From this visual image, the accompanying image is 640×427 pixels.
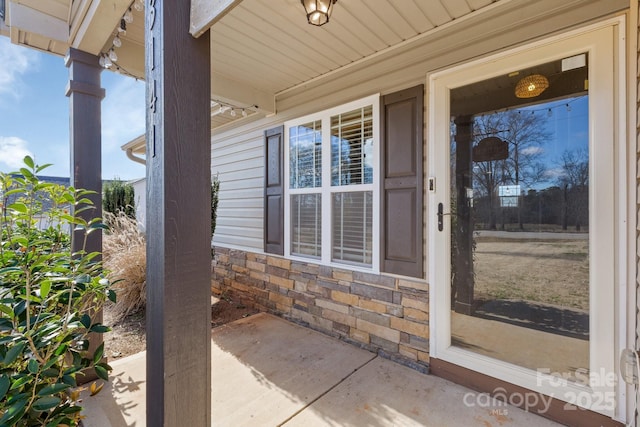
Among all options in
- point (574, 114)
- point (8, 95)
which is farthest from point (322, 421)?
point (8, 95)

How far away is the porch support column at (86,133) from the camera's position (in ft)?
6.97

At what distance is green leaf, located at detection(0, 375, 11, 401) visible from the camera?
91 centimetres

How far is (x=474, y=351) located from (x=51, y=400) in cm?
242

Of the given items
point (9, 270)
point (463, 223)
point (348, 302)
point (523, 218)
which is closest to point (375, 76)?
point (463, 223)

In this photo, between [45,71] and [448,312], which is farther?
[45,71]

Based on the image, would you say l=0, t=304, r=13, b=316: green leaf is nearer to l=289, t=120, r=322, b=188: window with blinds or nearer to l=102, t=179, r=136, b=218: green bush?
l=289, t=120, r=322, b=188: window with blinds

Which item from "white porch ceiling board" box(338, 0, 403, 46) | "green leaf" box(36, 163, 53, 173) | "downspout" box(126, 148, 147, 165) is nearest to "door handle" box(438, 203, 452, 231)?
"white porch ceiling board" box(338, 0, 403, 46)

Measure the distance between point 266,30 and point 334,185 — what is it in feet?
4.90

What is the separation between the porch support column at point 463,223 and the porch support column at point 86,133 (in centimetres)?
273

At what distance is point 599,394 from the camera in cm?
167

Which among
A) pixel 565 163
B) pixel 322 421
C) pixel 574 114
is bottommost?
pixel 322 421

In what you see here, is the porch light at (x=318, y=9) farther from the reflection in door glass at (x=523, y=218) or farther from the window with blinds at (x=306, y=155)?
the window with blinds at (x=306, y=155)

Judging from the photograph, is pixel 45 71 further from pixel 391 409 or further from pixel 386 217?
pixel 391 409

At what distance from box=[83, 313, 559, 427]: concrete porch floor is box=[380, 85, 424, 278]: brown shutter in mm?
856
